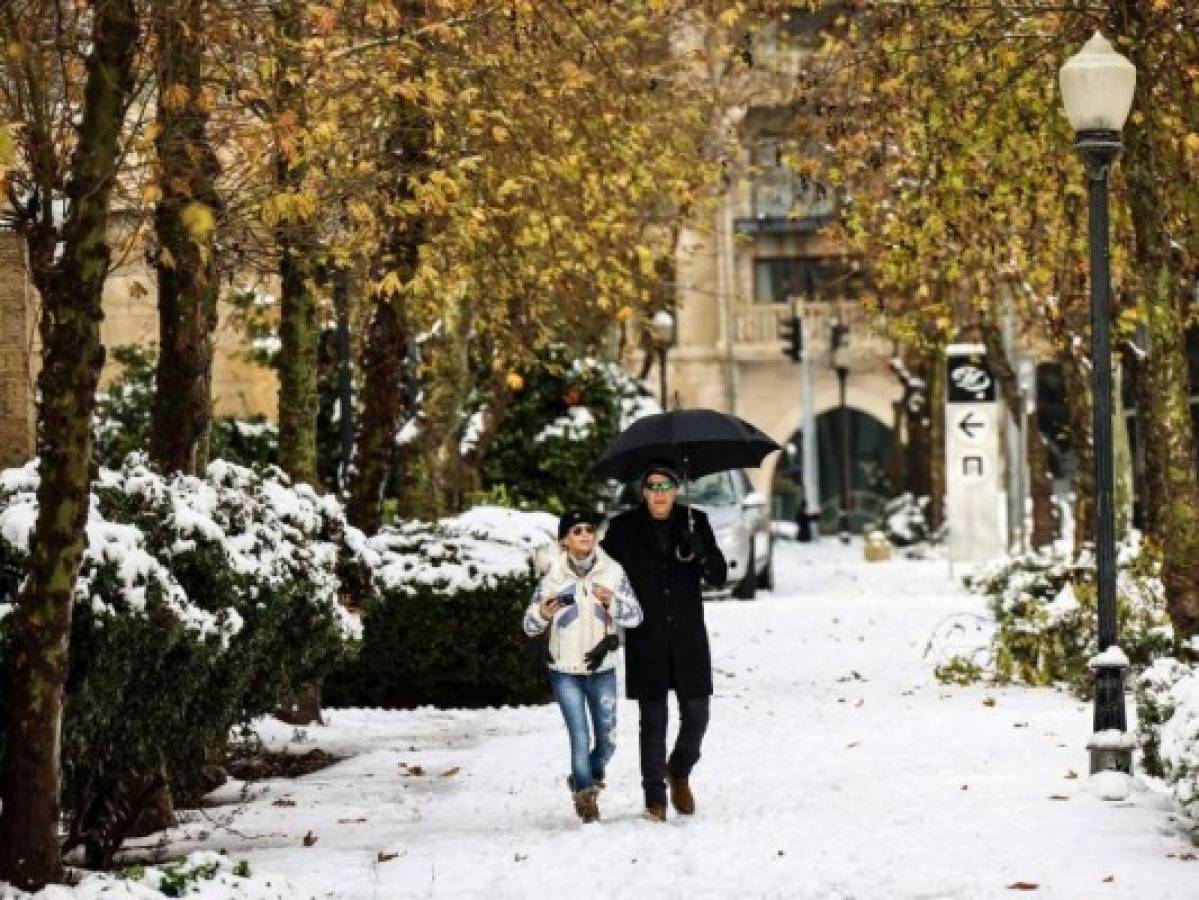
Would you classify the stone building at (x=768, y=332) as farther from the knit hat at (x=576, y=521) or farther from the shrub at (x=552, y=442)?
the knit hat at (x=576, y=521)

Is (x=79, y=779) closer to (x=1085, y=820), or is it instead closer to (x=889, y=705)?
(x=1085, y=820)

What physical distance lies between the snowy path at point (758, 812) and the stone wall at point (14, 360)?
2.15 meters

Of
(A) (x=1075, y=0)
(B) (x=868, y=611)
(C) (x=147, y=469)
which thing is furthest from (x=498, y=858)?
(B) (x=868, y=611)

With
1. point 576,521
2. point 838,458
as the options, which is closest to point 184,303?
point 576,521

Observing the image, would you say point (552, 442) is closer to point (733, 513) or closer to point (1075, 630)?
point (733, 513)

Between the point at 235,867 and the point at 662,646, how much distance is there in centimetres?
300

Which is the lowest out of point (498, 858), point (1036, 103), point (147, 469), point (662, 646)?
point (498, 858)

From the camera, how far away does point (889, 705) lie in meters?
19.9

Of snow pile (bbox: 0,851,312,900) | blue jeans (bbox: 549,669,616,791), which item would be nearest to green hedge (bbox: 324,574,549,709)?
blue jeans (bbox: 549,669,616,791)

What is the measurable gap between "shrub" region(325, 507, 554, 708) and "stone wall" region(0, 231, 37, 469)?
7.02 meters

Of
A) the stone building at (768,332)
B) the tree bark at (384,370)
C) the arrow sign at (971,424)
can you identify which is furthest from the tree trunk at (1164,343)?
the stone building at (768,332)

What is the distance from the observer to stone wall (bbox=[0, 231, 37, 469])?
13562 mm

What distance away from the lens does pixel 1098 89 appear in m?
14.3

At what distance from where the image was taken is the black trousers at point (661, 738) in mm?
13258
